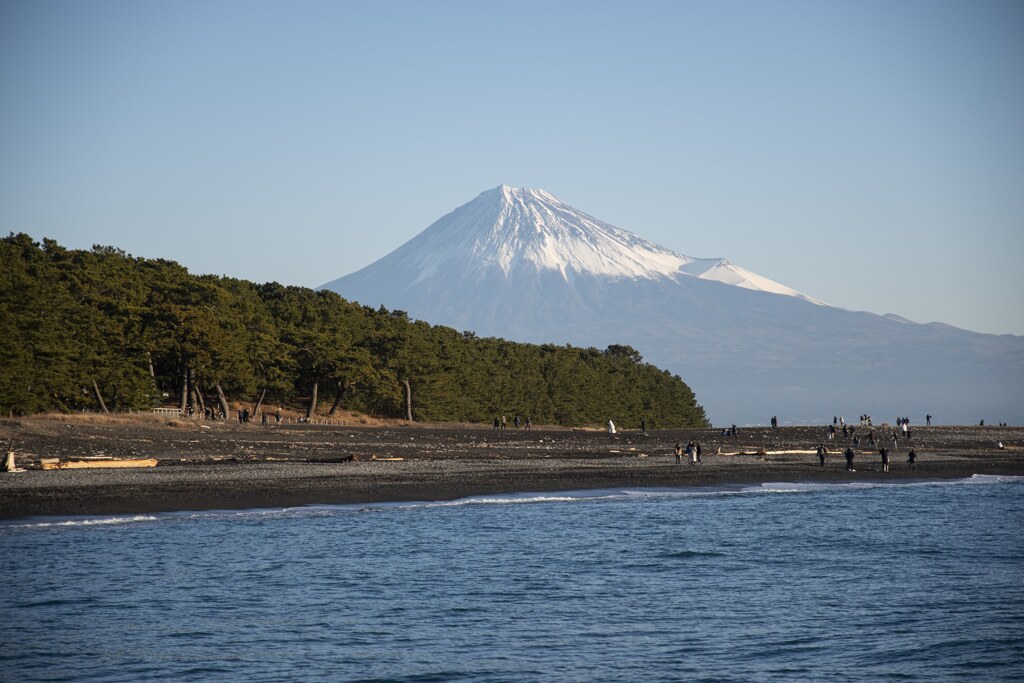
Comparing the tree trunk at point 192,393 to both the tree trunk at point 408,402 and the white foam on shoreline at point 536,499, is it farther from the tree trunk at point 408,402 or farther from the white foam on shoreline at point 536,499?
the white foam on shoreline at point 536,499

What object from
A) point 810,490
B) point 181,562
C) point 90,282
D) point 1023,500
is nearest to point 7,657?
point 181,562

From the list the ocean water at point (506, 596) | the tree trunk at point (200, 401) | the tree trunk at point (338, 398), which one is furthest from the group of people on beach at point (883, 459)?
the tree trunk at point (338, 398)

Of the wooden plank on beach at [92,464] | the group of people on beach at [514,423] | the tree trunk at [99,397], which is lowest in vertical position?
the wooden plank on beach at [92,464]

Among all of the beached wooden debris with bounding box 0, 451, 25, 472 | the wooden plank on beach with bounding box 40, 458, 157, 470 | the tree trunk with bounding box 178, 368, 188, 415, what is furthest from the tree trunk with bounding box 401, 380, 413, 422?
the beached wooden debris with bounding box 0, 451, 25, 472

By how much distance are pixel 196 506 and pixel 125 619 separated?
15432 millimetres

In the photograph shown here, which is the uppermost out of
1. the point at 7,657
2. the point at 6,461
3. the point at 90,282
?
the point at 90,282

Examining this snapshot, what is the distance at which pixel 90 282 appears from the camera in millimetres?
76500

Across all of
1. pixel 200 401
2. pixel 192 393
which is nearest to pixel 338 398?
pixel 192 393

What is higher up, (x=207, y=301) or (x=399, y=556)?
(x=207, y=301)

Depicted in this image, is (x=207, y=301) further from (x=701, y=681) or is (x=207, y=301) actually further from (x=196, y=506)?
(x=701, y=681)

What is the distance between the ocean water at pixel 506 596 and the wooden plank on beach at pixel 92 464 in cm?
999

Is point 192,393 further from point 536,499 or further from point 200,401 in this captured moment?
point 536,499

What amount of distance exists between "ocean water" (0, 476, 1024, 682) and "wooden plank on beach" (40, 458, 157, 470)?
999cm

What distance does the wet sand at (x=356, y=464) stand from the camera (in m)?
41.5
